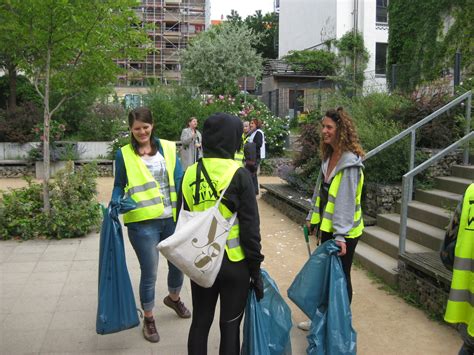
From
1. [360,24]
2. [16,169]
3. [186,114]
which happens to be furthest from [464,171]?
[360,24]

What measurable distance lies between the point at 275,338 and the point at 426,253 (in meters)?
2.58

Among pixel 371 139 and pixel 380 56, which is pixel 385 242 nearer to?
pixel 371 139

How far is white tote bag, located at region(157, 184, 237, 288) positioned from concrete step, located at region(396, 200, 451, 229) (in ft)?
12.0

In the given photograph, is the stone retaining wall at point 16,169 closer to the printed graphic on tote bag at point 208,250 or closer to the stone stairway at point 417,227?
the stone stairway at point 417,227

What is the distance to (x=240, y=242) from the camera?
2.80 metres

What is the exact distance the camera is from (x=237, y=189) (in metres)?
2.76

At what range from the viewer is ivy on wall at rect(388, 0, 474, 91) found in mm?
17055

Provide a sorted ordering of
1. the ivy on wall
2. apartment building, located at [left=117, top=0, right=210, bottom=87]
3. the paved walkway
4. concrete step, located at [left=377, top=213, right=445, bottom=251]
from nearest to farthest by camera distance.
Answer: the paved walkway
concrete step, located at [left=377, top=213, right=445, bottom=251]
the ivy on wall
apartment building, located at [left=117, top=0, right=210, bottom=87]

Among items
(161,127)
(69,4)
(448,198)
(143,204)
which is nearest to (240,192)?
(143,204)

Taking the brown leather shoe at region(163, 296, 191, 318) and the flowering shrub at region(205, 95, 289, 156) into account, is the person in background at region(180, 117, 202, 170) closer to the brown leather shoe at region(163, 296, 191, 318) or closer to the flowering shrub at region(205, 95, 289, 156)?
the flowering shrub at region(205, 95, 289, 156)

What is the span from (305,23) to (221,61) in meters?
11.5

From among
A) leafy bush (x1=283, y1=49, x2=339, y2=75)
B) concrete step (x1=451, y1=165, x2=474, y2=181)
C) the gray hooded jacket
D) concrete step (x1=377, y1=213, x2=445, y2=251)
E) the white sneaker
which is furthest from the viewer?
leafy bush (x1=283, y1=49, x2=339, y2=75)

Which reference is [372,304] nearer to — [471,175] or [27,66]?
[471,175]

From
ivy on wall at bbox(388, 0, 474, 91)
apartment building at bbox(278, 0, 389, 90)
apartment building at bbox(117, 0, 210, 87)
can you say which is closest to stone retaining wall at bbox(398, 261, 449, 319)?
ivy on wall at bbox(388, 0, 474, 91)
